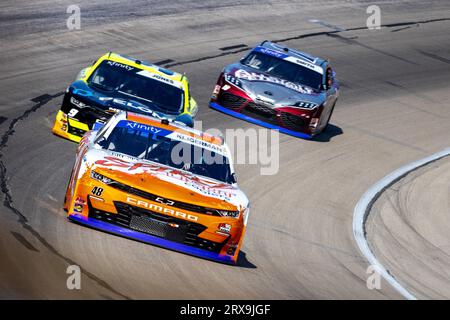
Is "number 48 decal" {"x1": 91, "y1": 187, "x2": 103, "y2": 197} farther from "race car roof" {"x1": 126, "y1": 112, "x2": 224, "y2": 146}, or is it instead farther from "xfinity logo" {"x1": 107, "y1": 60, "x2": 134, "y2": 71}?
"xfinity logo" {"x1": 107, "y1": 60, "x2": 134, "y2": 71}

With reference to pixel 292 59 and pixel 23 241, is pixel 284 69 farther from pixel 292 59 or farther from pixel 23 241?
pixel 23 241

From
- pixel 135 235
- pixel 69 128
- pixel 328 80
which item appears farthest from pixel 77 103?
pixel 328 80

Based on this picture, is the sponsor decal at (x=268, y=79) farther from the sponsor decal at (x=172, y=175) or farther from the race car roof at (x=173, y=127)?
the sponsor decal at (x=172, y=175)

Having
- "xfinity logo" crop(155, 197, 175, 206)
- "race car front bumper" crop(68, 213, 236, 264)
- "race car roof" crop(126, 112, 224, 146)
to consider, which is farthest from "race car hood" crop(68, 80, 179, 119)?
"xfinity logo" crop(155, 197, 175, 206)

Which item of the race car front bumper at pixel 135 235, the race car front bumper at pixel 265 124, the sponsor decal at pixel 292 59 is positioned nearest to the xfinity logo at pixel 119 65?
the race car front bumper at pixel 265 124

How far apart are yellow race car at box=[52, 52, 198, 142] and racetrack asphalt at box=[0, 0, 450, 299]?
17.7 inches

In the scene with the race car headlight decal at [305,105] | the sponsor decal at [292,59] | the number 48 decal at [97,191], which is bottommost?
the race car headlight decal at [305,105]

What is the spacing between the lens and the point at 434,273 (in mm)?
13625

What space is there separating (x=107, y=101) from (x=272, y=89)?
5086 mm

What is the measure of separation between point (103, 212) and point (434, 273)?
482 centimetres

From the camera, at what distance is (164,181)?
1129cm

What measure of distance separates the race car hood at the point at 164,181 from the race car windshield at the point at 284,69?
30.4 ft

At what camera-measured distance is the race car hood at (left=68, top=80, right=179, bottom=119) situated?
51.8 feet

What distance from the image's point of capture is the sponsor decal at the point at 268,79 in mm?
20406
